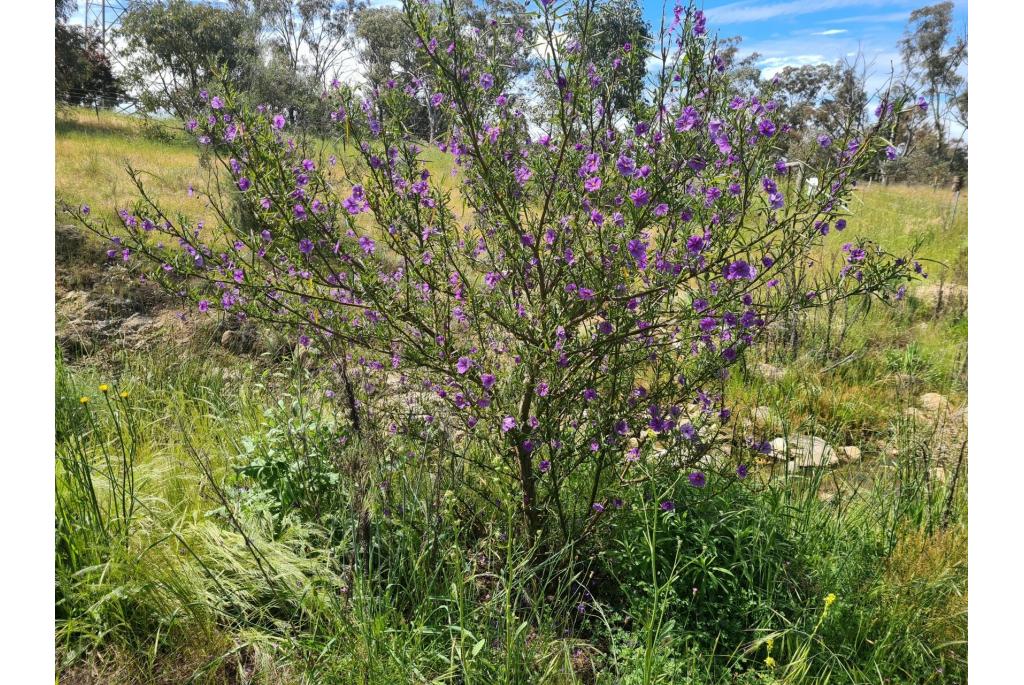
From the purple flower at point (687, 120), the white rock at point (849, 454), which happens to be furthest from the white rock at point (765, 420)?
the purple flower at point (687, 120)

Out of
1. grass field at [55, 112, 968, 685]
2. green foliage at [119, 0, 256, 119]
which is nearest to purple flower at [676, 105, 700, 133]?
grass field at [55, 112, 968, 685]

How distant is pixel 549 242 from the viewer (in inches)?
85.2

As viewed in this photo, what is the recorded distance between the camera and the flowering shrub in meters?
1.95

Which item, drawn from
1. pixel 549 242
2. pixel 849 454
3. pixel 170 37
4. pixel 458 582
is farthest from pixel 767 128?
pixel 170 37

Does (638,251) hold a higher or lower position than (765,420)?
higher

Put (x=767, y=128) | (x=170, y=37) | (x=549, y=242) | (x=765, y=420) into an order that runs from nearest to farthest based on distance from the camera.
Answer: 1. (x=767, y=128)
2. (x=549, y=242)
3. (x=765, y=420)
4. (x=170, y=37)

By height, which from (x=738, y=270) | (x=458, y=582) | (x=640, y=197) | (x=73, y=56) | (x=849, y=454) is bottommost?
(x=849, y=454)

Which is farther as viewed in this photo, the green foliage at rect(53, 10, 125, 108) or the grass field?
the green foliage at rect(53, 10, 125, 108)

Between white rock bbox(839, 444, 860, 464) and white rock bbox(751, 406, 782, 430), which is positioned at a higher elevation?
white rock bbox(751, 406, 782, 430)

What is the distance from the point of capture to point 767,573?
226 centimetres

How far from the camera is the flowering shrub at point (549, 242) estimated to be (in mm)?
1954

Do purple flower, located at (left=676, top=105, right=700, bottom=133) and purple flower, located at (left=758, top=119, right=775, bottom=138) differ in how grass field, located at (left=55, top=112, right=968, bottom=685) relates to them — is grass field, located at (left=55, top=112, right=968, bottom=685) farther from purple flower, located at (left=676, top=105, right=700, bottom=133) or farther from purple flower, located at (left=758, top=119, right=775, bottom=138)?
purple flower, located at (left=676, top=105, right=700, bottom=133)

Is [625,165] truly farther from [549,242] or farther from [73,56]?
[73,56]

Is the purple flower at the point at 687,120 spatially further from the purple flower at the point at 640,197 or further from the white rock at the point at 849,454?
the white rock at the point at 849,454
